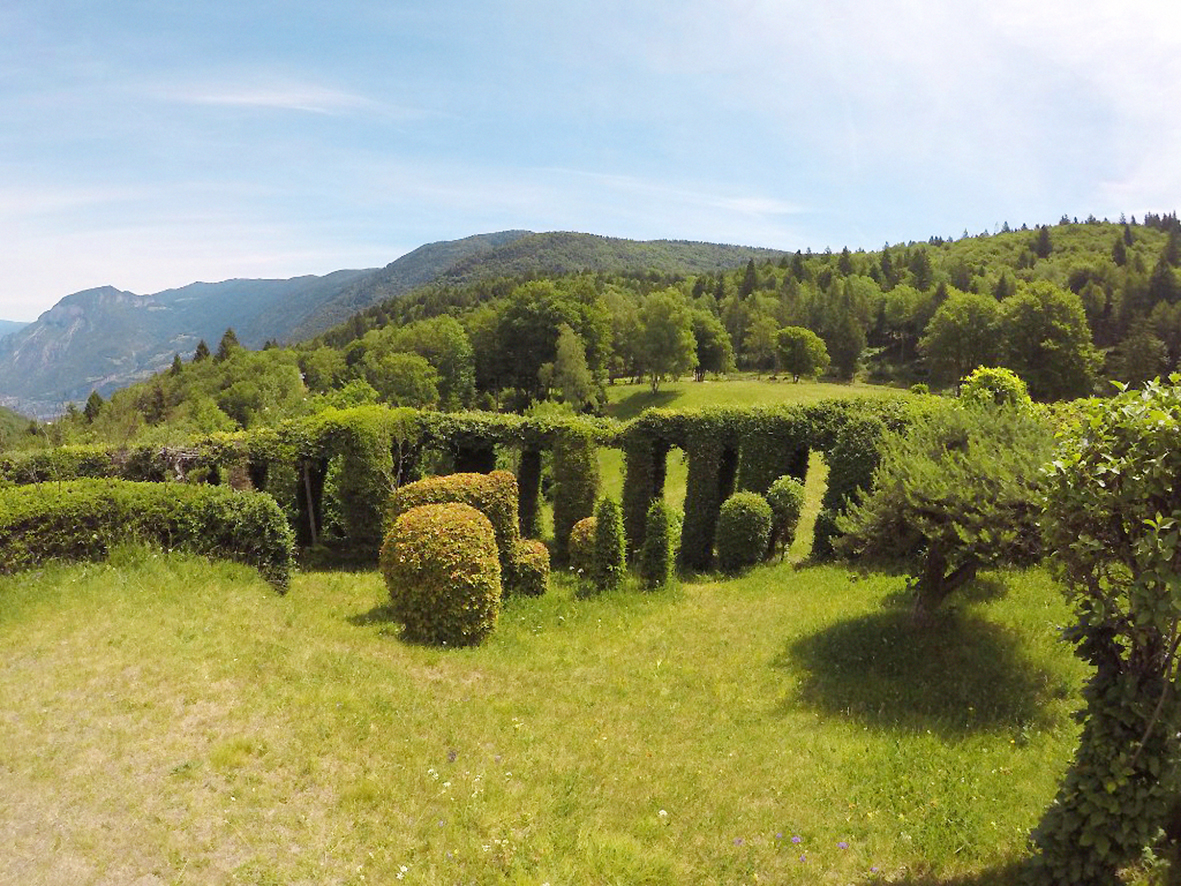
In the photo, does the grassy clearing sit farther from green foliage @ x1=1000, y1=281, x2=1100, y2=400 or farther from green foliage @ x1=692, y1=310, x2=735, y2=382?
green foliage @ x1=1000, y1=281, x2=1100, y2=400

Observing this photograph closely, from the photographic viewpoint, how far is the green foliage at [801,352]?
232 feet

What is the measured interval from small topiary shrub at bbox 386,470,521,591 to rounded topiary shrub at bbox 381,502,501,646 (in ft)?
6.54

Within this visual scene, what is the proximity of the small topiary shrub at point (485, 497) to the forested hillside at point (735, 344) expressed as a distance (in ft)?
114

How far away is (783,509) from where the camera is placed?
65.4 ft

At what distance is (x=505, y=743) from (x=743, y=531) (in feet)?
39.5

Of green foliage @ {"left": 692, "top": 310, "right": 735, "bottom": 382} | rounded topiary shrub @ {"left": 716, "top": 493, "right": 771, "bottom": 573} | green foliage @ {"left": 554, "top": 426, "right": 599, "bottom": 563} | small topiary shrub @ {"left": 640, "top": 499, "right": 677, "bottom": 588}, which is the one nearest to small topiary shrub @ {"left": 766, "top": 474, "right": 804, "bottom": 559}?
rounded topiary shrub @ {"left": 716, "top": 493, "right": 771, "bottom": 573}

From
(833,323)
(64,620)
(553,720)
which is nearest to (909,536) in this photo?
(553,720)

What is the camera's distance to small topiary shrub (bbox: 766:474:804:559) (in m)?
19.9

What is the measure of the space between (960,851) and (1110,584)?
3179mm

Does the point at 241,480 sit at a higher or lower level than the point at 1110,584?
lower

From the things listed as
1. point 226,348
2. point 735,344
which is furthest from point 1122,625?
point 226,348

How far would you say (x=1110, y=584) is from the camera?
5766 mm

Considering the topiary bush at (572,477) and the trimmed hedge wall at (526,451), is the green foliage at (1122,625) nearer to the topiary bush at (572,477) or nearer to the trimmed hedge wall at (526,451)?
the trimmed hedge wall at (526,451)

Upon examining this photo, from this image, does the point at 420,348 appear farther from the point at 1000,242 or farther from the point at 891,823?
the point at 1000,242
